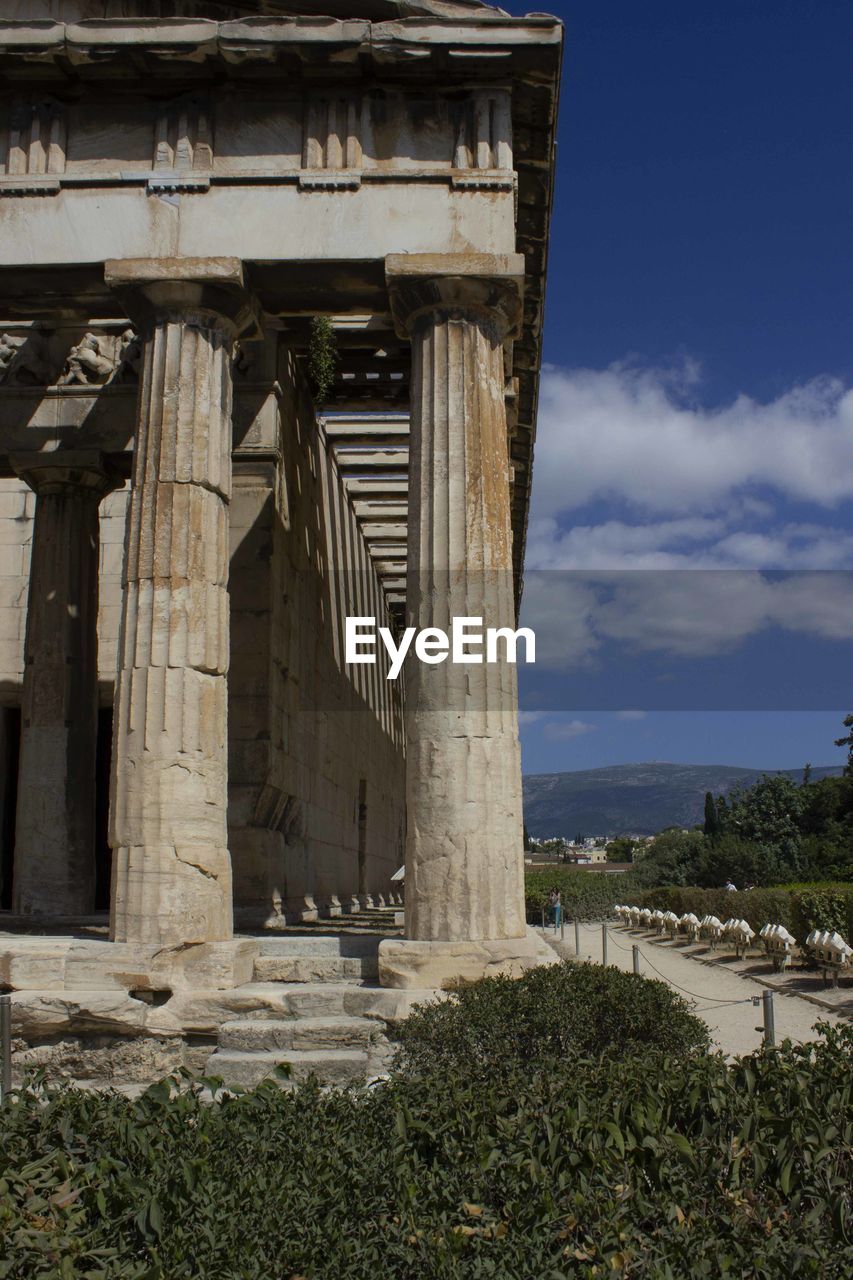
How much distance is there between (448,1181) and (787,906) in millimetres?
25265

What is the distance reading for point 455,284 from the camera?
40.1 feet

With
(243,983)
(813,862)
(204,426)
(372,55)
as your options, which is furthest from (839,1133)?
(813,862)

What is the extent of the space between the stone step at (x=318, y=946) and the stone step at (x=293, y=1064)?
1784 millimetres

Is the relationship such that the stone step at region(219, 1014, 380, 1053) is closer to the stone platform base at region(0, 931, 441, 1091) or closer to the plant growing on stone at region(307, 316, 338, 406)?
the stone platform base at region(0, 931, 441, 1091)

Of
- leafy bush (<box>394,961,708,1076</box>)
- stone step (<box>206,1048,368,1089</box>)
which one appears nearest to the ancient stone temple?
stone step (<box>206,1048,368,1089</box>)

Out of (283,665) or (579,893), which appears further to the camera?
(579,893)

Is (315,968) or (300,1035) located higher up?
(315,968)

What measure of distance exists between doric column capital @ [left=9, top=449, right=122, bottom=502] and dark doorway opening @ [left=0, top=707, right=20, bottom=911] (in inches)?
152

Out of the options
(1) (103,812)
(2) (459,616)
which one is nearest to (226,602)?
(2) (459,616)

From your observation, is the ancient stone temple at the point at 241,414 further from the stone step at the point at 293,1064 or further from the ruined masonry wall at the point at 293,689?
the stone step at the point at 293,1064

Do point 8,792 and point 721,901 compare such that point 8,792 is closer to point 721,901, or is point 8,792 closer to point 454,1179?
point 454,1179

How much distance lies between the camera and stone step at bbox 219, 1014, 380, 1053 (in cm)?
998

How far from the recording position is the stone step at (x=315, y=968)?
1143 centimetres

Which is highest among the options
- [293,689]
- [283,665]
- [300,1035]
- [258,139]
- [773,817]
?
[258,139]
